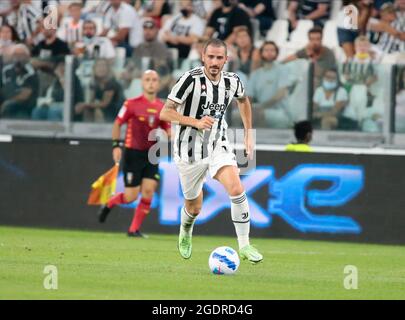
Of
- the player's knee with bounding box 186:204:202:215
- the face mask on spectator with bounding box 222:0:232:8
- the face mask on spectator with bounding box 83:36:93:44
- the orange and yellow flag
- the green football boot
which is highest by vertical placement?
the face mask on spectator with bounding box 222:0:232:8

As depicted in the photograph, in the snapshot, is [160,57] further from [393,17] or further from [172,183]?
[393,17]

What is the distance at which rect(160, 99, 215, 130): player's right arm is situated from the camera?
12.4 m

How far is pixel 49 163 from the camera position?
19.3m

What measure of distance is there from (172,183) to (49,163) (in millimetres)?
2081

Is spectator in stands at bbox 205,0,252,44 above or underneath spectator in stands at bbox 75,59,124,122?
above

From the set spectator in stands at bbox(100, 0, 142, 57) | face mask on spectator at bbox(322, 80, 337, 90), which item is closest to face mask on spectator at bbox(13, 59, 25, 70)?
spectator in stands at bbox(100, 0, 142, 57)

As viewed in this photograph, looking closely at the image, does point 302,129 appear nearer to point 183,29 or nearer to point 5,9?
point 183,29

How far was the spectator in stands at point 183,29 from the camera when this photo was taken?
2131 cm

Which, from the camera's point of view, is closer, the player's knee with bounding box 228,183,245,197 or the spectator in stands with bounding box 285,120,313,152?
the player's knee with bounding box 228,183,245,197

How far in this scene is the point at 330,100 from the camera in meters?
18.7

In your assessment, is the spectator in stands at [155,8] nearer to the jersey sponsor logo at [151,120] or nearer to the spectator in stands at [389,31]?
the spectator in stands at [389,31]

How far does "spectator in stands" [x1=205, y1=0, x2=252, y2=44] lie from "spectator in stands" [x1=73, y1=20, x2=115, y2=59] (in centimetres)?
177

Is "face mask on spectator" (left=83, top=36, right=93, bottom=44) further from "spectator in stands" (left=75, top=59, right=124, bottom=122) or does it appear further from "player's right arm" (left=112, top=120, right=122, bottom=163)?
"player's right arm" (left=112, top=120, right=122, bottom=163)
